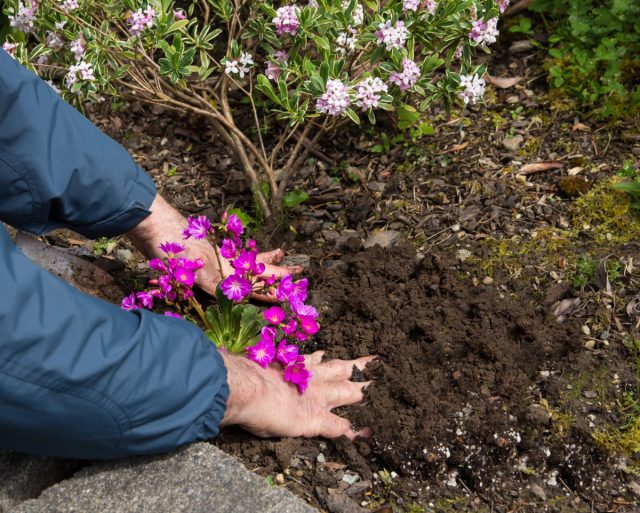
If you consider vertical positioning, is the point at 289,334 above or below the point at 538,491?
above

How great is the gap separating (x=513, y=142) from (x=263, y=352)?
1.77 metres

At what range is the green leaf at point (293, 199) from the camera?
3562 millimetres

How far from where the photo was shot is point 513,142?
12.0ft

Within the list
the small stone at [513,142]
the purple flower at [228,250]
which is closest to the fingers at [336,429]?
the purple flower at [228,250]

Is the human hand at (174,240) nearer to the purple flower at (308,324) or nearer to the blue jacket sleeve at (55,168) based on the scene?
the blue jacket sleeve at (55,168)

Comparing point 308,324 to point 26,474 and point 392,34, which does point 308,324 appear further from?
point 392,34

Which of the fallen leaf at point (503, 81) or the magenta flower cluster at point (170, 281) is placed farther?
the fallen leaf at point (503, 81)

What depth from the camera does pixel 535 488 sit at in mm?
2389

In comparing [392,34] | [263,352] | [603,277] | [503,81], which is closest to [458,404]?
[263,352]

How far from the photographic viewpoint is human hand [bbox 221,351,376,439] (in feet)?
7.78

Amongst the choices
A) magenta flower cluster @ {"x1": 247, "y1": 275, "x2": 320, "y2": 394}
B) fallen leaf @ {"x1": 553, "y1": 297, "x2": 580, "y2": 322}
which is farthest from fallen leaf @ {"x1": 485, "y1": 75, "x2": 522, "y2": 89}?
magenta flower cluster @ {"x1": 247, "y1": 275, "x2": 320, "y2": 394}

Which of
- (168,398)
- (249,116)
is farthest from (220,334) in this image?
(249,116)

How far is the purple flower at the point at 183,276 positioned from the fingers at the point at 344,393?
619 mm

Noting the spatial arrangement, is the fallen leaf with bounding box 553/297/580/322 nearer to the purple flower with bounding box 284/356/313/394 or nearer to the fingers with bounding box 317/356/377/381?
the fingers with bounding box 317/356/377/381
